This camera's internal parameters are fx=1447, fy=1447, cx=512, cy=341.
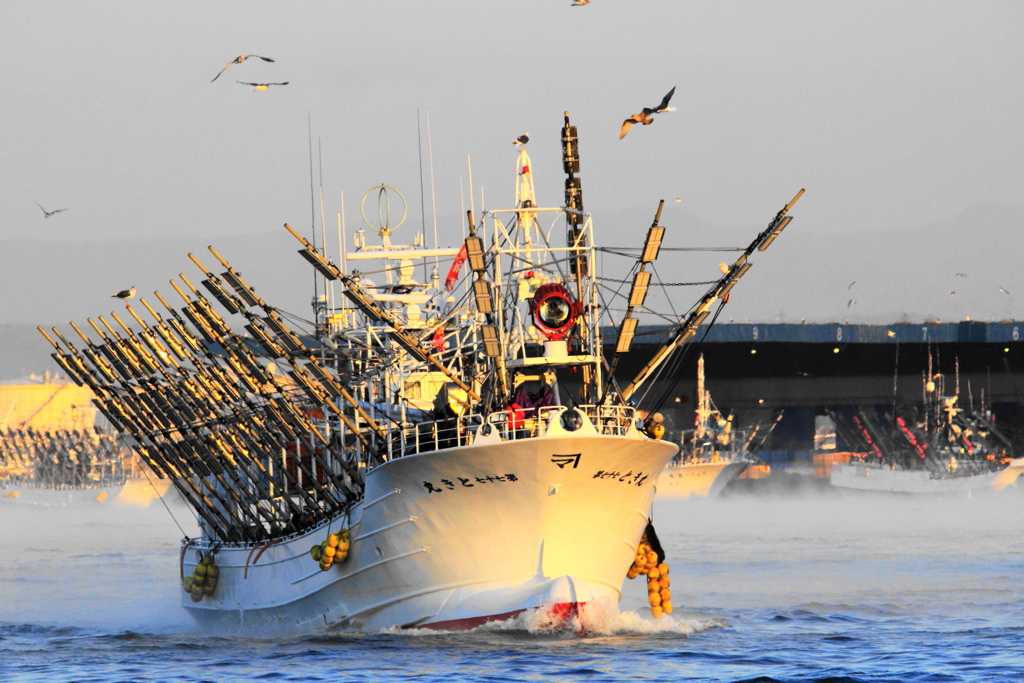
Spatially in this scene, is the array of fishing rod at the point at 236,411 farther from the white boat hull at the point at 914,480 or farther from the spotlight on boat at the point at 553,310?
the white boat hull at the point at 914,480

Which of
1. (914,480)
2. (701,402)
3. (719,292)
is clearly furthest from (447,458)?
(914,480)

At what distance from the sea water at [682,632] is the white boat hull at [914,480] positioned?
66755 mm

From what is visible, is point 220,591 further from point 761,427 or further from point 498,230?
point 761,427

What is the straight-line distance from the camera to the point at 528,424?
43.0 m

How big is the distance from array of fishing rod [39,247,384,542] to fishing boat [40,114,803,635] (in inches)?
5.7

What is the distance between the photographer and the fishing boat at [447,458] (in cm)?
4228

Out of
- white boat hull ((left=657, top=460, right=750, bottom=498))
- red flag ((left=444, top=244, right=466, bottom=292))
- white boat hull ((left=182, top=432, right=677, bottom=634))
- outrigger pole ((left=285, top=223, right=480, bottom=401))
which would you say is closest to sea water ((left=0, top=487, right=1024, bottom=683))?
white boat hull ((left=182, top=432, right=677, bottom=634))

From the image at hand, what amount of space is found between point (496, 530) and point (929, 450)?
475 feet

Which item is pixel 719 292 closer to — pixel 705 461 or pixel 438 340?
pixel 438 340

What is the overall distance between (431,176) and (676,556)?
3387 cm

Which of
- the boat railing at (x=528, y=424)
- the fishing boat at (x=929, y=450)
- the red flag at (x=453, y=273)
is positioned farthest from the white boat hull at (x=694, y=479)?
the boat railing at (x=528, y=424)

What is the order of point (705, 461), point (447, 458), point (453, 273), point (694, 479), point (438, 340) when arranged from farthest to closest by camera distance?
point (694, 479), point (705, 461), point (453, 273), point (438, 340), point (447, 458)

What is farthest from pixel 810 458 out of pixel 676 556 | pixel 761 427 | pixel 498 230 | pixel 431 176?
pixel 498 230

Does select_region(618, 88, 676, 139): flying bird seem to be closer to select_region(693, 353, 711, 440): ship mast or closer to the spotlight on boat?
the spotlight on boat
